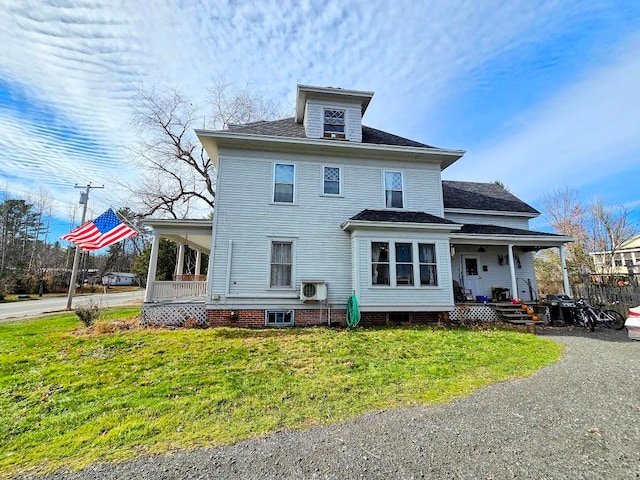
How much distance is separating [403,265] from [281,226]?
4.52 m

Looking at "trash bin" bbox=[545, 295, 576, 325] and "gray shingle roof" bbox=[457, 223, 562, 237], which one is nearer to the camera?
"trash bin" bbox=[545, 295, 576, 325]

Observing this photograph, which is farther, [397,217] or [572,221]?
[572,221]

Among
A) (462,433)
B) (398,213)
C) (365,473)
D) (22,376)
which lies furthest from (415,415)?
(398,213)

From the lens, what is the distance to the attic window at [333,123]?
38.6 feet

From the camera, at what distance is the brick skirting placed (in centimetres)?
979

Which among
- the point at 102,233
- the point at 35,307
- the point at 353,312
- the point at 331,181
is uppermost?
the point at 331,181

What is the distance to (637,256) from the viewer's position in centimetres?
2920

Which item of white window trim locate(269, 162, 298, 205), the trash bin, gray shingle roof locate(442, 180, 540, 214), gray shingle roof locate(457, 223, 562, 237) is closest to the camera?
white window trim locate(269, 162, 298, 205)

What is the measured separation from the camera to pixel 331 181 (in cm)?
1118

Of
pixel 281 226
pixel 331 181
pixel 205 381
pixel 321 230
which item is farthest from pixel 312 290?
pixel 205 381

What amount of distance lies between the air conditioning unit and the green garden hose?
35.9 inches

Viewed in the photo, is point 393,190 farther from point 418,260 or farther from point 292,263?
point 292,263

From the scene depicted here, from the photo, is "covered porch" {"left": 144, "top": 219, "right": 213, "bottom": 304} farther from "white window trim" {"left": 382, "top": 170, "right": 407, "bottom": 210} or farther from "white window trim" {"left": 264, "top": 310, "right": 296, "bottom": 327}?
"white window trim" {"left": 382, "top": 170, "right": 407, "bottom": 210}

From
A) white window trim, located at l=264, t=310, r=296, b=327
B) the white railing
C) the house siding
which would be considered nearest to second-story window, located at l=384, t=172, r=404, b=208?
the house siding
